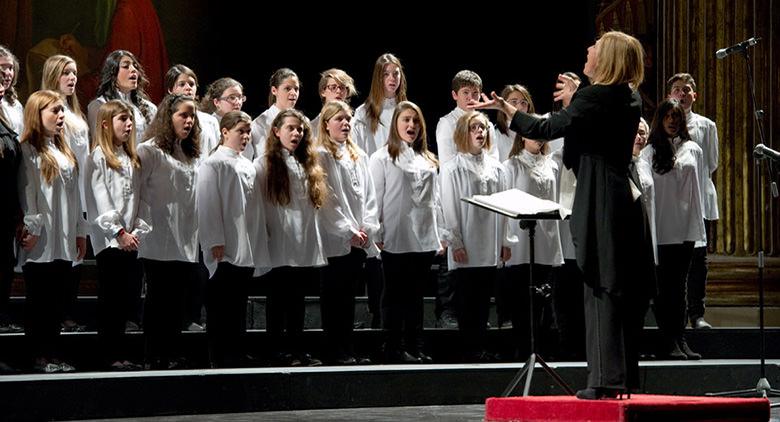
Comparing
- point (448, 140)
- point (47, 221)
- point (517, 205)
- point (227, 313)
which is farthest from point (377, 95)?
point (517, 205)

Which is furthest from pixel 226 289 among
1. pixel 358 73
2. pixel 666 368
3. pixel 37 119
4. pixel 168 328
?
pixel 358 73

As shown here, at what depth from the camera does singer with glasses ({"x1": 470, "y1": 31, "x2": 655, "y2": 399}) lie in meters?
4.96

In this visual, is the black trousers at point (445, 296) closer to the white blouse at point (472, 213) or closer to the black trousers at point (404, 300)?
the white blouse at point (472, 213)

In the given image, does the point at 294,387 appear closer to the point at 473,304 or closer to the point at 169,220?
the point at 169,220

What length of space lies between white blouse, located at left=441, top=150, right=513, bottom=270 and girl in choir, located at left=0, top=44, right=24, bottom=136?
234 centimetres

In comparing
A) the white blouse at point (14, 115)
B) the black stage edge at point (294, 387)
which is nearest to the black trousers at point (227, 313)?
the black stage edge at point (294, 387)

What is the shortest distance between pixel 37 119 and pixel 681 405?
11.1 ft

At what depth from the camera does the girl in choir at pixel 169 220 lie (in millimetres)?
6387

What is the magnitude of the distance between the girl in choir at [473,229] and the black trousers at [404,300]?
0.23 meters

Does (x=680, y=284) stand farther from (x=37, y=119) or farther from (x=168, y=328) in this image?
(x=37, y=119)

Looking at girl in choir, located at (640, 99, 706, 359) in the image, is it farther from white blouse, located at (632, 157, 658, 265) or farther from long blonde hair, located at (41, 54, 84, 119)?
long blonde hair, located at (41, 54, 84, 119)

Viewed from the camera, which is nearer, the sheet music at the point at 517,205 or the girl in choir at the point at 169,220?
the sheet music at the point at 517,205

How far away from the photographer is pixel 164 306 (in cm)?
639

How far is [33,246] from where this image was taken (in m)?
6.29
